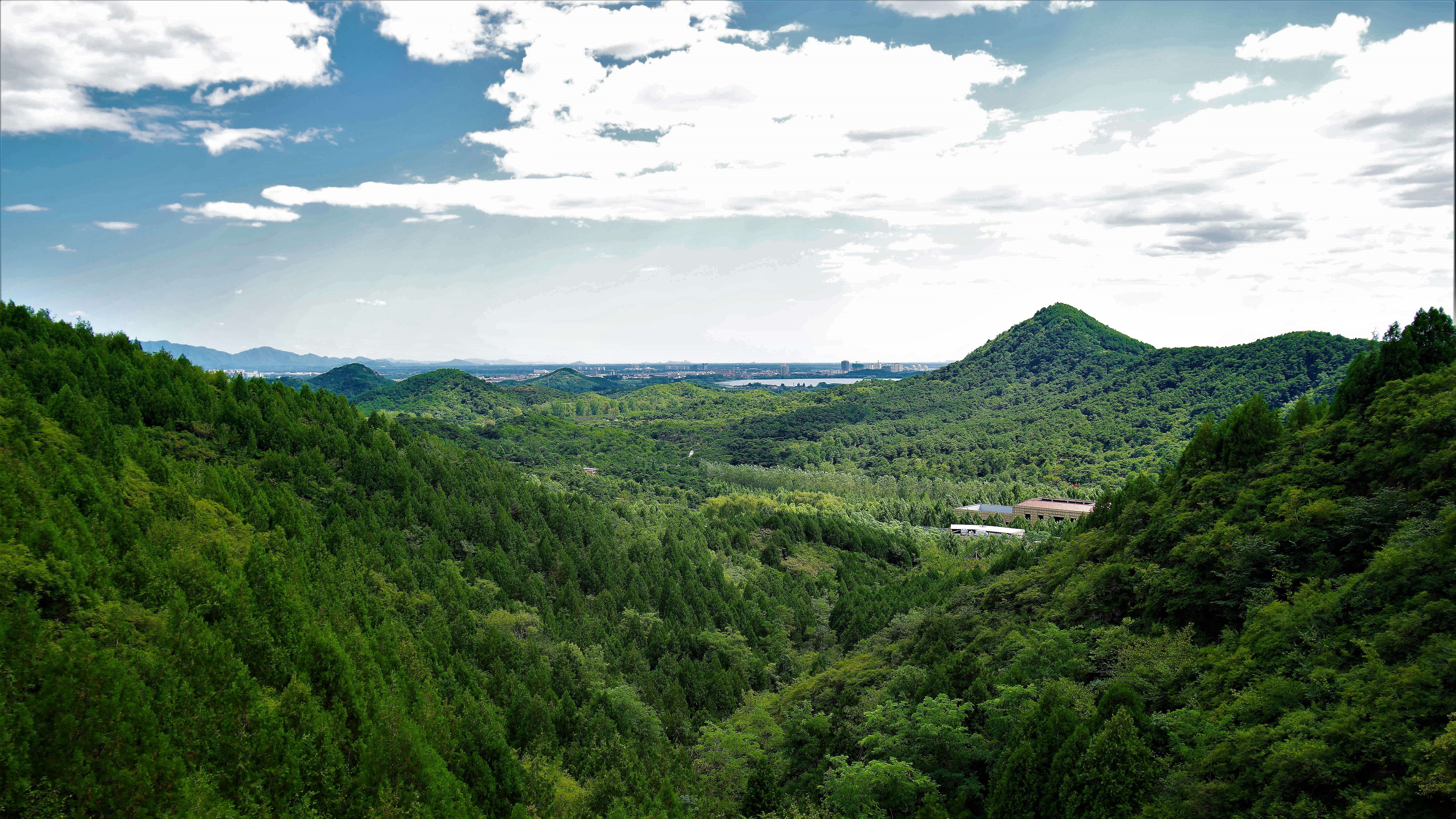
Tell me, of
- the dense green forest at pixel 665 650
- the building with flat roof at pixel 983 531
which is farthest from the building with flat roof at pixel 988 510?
the dense green forest at pixel 665 650

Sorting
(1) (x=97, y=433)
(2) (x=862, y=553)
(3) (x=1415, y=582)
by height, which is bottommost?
(2) (x=862, y=553)

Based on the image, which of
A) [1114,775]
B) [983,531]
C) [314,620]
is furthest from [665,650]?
[983,531]

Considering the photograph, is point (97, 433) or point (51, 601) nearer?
point (51, 601)

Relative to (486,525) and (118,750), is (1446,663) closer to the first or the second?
(118,750)

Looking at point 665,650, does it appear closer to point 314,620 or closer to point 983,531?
point 314,620

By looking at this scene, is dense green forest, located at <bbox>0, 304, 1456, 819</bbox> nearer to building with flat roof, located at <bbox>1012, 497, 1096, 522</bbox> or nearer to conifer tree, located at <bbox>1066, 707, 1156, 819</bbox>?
conifer tree, located at <bbox>1066, 707, 1156, 819</bbox>

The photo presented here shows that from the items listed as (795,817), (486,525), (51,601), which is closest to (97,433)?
(51,601)

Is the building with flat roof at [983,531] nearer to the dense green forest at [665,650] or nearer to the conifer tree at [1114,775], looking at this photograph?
the dense green forest at [665,650]

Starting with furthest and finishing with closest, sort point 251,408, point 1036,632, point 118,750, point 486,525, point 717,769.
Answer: point 486,525, point 251,408, point 717,769, point 1036,632, point 118,750
